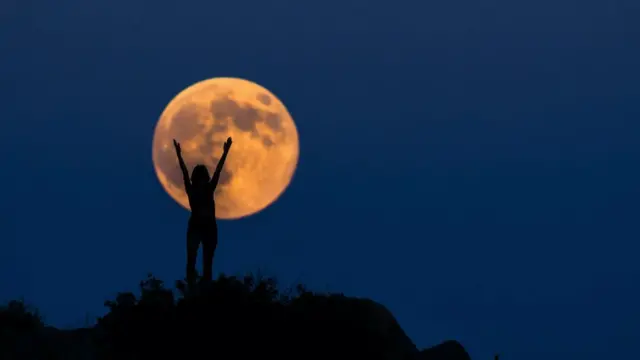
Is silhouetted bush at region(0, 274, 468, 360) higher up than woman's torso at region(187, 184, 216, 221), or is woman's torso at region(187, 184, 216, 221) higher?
woman's torso at region(187, 184, 216, 221)

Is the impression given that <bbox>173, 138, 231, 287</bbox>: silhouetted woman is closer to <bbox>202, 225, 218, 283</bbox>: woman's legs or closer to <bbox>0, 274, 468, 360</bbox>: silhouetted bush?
<bbox>202, 225, 218, 283</bbox>: woman's legs

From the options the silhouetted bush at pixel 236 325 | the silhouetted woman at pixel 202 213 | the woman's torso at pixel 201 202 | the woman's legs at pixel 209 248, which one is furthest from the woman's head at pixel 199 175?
the silhouetted bush at pixel 236 325

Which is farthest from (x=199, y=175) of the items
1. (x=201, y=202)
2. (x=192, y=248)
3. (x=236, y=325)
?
(x=236, y=325)

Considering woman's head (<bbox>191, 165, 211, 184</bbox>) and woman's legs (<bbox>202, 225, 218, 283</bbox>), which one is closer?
woman's head (<bbox>191, 165, 211, 184</bbox>)

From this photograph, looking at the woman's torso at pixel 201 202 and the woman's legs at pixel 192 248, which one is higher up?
the woman's torso at pixel 201 202

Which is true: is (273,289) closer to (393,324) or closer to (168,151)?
(393,324)

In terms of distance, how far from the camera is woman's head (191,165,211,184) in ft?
77.0

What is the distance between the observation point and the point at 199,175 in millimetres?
23469

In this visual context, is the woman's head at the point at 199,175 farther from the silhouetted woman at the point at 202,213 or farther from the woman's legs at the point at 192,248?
the woman's legs at the point at 192,248

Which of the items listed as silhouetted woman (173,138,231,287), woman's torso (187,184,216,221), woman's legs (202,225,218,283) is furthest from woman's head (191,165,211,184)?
woman's legs (202,225,218,283)

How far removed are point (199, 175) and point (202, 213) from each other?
33.1 inches

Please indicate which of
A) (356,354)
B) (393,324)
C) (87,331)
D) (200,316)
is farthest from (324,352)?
(87,331)

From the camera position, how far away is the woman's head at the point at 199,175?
2347 cm

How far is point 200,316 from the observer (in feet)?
63.6
